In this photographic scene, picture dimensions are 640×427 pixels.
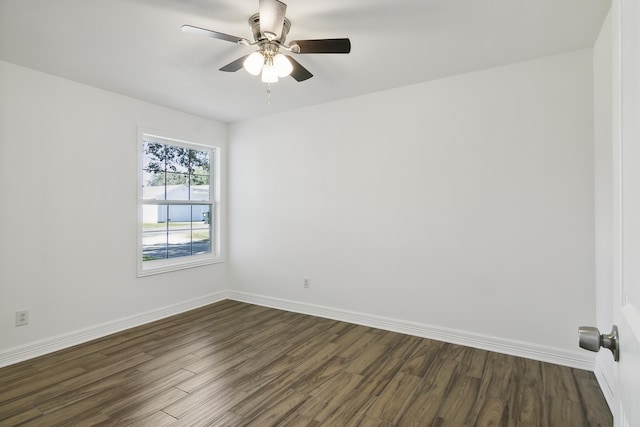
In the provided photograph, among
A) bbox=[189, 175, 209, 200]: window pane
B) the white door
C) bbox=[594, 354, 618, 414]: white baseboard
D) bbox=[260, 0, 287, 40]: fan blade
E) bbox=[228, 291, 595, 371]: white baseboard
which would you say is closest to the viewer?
the white door

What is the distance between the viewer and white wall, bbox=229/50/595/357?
8.52ft

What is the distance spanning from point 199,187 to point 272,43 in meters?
2.86

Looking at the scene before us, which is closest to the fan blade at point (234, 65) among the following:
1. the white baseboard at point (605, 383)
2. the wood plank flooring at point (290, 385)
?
the wood plank flooring at point (290, 385)

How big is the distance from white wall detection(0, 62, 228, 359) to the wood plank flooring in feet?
1.36

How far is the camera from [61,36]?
231cm

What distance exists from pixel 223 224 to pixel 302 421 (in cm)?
318

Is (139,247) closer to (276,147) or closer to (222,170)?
(222,170)

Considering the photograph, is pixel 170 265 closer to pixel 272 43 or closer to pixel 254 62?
pixel 254 62

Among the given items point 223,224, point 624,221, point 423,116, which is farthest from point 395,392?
point 223,224

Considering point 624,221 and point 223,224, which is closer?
point 624,221

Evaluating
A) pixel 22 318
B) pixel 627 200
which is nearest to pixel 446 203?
pixel 627 200

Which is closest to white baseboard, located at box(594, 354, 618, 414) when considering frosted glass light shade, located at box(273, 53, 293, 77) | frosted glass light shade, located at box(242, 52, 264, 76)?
frosted glass light shade, located at box(273, 53, 293, 77)

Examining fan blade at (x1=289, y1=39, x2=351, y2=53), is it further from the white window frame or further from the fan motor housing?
the white window frame

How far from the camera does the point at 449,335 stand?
Result: 3082 millimetres
